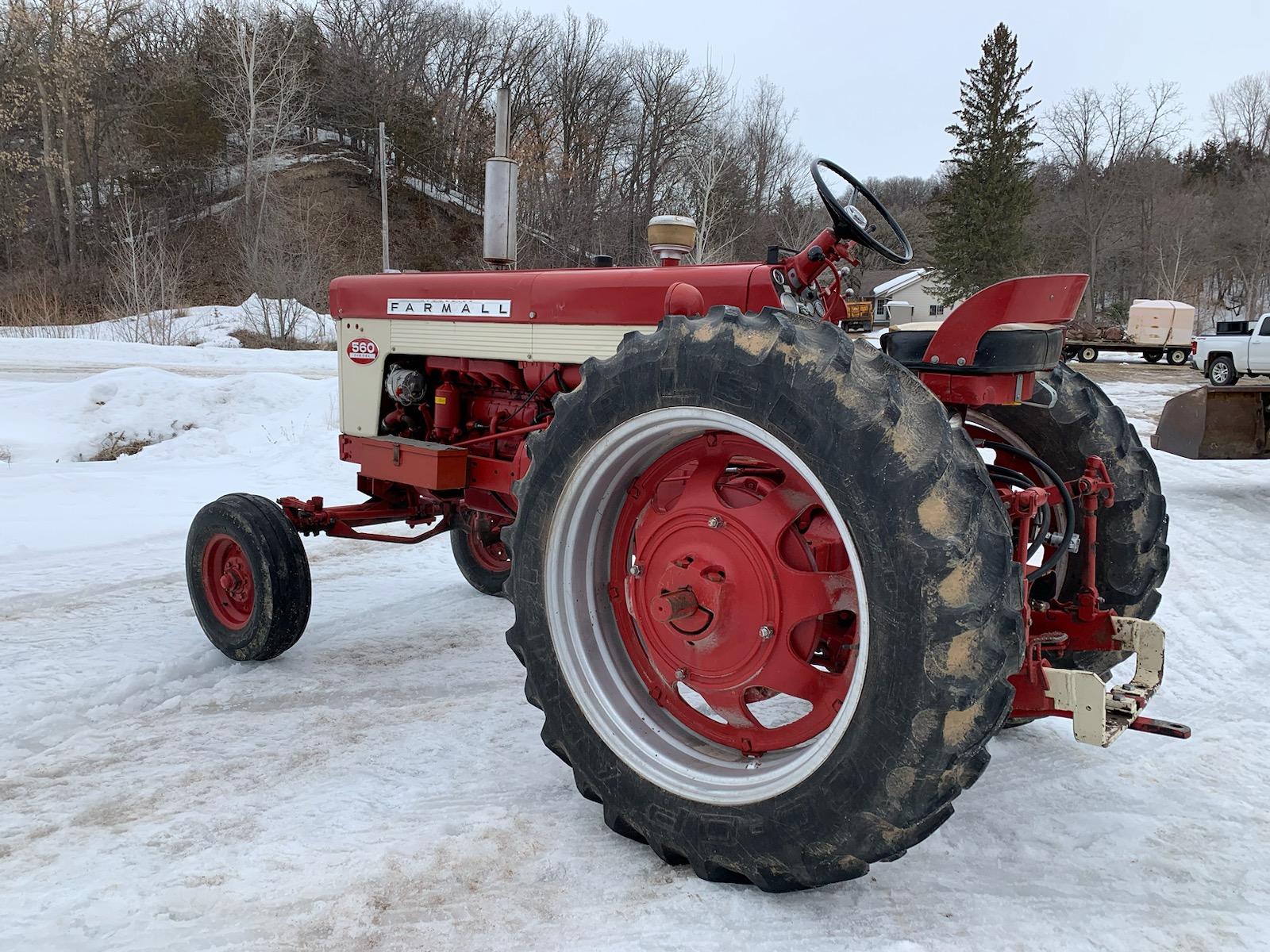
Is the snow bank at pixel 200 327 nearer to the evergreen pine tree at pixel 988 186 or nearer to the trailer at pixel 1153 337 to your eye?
the trailer at pixel 1153 337

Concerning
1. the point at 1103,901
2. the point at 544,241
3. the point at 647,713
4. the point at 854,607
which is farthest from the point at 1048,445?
the point at 544,241

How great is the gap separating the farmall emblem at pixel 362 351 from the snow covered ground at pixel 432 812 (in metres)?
1.19

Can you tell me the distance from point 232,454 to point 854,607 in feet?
21.9

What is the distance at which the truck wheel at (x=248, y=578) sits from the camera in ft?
11.0

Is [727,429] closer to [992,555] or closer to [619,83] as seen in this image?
[992,555]

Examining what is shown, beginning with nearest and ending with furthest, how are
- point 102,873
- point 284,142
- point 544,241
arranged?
point 102,873 < point 544,241 < point 284,142

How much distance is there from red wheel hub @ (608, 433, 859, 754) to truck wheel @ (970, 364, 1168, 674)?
101 cm

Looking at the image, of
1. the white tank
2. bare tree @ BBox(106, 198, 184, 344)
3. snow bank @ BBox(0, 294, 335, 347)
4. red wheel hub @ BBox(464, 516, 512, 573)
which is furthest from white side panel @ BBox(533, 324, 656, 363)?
the white tank

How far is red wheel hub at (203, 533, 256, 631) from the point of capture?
352 cm

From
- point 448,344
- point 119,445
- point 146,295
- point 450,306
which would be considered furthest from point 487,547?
point 146,295

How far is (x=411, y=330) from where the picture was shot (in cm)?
365

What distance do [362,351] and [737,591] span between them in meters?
2.42

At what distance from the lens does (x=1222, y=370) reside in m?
19.9

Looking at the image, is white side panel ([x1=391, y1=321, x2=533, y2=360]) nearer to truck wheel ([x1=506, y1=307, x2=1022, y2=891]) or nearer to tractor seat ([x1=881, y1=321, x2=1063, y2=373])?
truck wheel ([x1=506, y1=307, x2=1022, y2=891])
